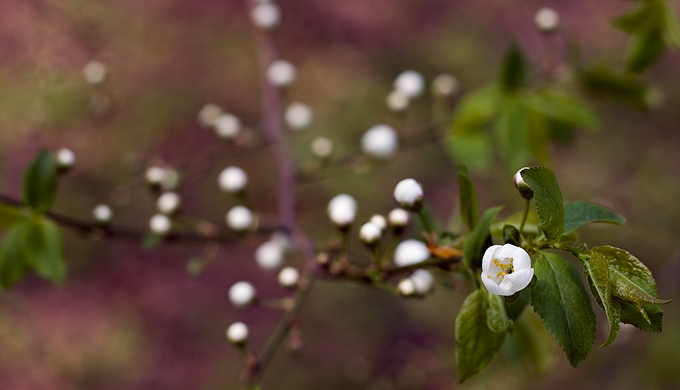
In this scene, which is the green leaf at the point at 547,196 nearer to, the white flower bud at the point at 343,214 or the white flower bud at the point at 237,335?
the white flower bud at the point at 343,214

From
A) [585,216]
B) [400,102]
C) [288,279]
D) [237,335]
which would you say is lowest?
[237,335]

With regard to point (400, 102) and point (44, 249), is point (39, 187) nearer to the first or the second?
point (44, 249)

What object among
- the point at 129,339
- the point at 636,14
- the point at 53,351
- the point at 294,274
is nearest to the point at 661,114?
the point at 636,14

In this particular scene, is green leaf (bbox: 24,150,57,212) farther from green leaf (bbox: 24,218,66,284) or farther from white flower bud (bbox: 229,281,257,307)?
white flower bud (bbox: 229,281,257,307)

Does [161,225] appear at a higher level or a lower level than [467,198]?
lower

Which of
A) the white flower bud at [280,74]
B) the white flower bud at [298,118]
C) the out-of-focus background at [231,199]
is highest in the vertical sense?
the white flower bud at [280,74]

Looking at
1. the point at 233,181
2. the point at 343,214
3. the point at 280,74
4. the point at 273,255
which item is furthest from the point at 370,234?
the point at 280,74

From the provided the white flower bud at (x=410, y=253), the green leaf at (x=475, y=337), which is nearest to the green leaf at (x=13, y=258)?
the white flower bud at (x=410, y=253)

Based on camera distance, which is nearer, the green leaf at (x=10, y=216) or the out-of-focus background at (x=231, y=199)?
the green leaf at (x=10, y=216)
